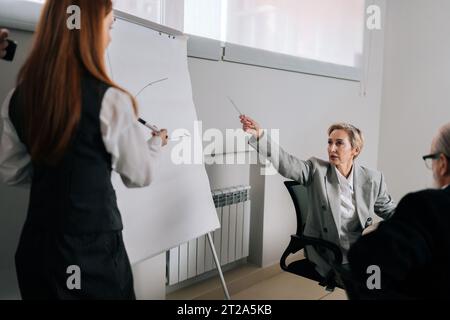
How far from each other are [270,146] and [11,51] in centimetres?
122

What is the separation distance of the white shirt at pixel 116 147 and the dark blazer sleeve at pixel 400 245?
0.68m

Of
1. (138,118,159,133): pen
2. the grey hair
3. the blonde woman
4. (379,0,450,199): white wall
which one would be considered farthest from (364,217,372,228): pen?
(379,0,450,199): white wall

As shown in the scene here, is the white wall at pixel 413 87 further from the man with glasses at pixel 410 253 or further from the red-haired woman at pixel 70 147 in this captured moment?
the red-haired woman at pixel 70 147

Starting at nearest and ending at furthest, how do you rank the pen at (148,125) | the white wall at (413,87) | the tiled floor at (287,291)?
the pen at (148,125) < the tiled floor at (287,291) < the white wall at (413,87)

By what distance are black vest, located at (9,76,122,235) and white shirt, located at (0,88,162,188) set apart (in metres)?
0.03

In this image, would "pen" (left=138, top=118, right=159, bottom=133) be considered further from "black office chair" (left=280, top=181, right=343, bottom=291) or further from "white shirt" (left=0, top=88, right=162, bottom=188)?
"black office chair" (left=280, top=181, right=343, bottom=291)

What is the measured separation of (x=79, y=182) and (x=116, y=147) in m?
0.14

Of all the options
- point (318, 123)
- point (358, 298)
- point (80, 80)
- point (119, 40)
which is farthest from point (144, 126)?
point (318, 123)

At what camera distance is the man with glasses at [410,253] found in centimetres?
103

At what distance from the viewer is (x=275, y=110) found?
8.94ft

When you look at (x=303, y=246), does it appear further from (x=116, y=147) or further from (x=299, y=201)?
(x=116, y=147)

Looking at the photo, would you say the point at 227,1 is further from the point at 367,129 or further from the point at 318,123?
the point at 367,129

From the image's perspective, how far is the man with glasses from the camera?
1030mm

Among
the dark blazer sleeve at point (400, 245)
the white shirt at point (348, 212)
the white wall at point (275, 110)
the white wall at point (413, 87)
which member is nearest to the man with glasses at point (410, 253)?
the dark blazer sleeve at point (400, 245)
